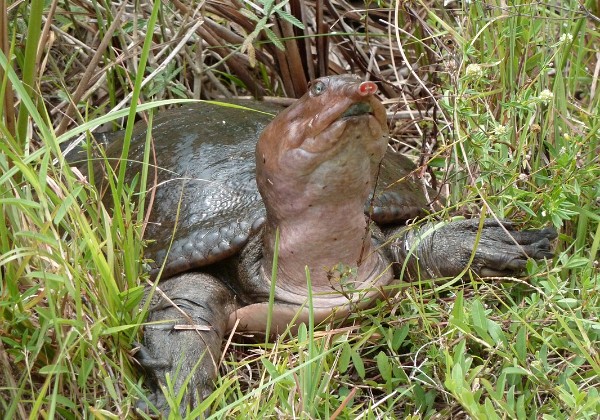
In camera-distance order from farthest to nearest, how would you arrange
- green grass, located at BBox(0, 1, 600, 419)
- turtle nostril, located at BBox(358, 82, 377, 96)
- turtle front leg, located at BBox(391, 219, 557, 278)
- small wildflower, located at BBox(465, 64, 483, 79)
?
turtle front leg, located at BBox(391, 219, 557, 278)
small wildflower, located at BBox(465, 64, 483, 79)
turtle nostril, located at BBox(358, 82, 377, 96)
green grass, located at BBox(0, 1, 600, 419)

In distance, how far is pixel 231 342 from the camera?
263 centimetres

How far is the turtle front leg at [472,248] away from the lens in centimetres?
264

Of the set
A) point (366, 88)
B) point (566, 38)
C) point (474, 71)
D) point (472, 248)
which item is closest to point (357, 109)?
point (366, 88)

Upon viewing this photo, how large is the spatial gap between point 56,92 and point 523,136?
1836mm

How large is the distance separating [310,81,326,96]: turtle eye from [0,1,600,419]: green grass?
343 millimetres

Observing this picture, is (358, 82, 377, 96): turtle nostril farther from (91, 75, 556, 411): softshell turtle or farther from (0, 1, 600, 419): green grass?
(0, 1, 600, 419): green grass

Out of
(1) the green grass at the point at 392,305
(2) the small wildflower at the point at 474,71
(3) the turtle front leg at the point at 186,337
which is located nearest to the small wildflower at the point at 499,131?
(1) the green grass at the point at 392,305

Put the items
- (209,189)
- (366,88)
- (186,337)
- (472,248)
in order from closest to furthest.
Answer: (366,88)
(186,337)
(472,248)
(209,189)

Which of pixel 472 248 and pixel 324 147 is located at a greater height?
pixel 324 147

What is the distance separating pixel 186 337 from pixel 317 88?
0.71 meters

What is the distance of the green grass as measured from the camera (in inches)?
81.4

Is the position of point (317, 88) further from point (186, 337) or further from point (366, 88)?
point (186, 337)

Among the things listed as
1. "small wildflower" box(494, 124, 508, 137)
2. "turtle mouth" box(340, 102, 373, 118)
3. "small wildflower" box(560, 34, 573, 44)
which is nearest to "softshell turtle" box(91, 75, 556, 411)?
"turtle mouth" box(340, 102, 373, 118)

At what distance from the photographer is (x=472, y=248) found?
107 inches
